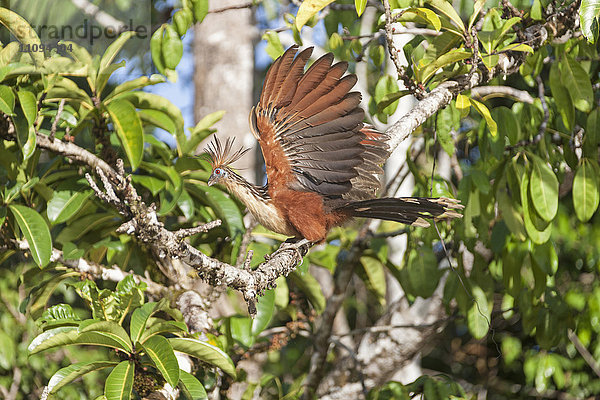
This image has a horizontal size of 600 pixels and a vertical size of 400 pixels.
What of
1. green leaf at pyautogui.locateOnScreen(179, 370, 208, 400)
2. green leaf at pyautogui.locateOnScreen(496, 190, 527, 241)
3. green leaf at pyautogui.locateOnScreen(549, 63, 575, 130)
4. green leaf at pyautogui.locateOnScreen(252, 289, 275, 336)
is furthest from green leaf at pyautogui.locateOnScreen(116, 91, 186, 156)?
green leaf at pyautogui.locateOnScreen(549, 63, 575, 130)

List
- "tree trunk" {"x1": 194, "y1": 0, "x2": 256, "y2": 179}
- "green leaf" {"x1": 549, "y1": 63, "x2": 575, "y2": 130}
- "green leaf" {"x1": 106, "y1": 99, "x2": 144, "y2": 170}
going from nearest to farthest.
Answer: "green leaf" {"x1": 106, "y1": 99, "x2": 144, "y2": 170}, "green leaf" {"x1": 549, "y1": 63, "x2": 575, "y2": 130}, "tree trunk" {"x1": 194, "y1": 0, "x2": 256, "y2": 179}

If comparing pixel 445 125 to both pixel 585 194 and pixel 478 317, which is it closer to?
pixel 585 194

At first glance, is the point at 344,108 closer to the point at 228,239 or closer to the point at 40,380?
the point at 228,239

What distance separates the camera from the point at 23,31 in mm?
2211

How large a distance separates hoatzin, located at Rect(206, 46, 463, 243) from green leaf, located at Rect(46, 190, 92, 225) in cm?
57

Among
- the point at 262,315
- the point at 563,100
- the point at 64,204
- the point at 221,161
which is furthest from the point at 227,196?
the point at 563,100

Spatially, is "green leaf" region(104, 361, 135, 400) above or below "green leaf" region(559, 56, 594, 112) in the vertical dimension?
below

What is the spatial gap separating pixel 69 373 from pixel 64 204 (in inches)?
28.8

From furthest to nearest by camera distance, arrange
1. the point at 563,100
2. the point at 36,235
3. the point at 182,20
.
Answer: the point at 182,20 < the point at 563,100 < the point at 36,235

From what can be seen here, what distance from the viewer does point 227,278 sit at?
4.96 feet

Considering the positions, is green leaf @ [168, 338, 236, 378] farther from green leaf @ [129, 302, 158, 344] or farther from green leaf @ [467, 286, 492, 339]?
green leaf @ [467, 286, 492, 339]

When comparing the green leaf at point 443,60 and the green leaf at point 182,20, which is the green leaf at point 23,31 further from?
the green leaf at point 443,60

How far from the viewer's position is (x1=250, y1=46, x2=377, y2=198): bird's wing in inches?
69.1

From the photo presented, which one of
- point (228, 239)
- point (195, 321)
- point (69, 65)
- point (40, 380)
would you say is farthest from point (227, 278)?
point (40, 380)
